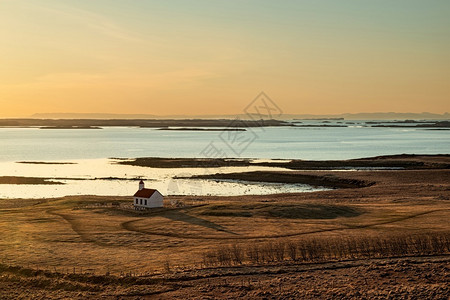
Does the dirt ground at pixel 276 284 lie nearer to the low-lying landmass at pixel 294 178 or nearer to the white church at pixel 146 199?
the white church at pixel 146 199

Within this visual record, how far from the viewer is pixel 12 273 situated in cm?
3033

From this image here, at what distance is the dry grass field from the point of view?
27750mm

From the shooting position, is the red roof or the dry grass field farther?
the red roof

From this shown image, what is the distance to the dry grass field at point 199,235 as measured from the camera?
27.8 m

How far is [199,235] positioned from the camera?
4228 centimetres

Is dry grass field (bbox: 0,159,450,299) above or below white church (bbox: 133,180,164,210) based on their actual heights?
below

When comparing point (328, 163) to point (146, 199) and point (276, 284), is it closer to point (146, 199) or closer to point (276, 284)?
point (146, 199)

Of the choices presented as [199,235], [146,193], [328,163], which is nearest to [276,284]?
[199,235]

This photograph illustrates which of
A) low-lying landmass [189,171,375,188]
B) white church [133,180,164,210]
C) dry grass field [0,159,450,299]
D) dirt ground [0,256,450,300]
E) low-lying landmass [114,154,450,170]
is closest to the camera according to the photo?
dirt ground [0,256,450,300]

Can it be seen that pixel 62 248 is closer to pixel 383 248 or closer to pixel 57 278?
pixel 57 278

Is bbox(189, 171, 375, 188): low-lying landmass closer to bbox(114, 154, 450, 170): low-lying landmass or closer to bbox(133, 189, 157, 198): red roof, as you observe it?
bbox(114, 154, 450, 170): low-lying landmass

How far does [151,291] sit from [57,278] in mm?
6322

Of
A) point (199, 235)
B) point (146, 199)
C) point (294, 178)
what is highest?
point (146, 199)

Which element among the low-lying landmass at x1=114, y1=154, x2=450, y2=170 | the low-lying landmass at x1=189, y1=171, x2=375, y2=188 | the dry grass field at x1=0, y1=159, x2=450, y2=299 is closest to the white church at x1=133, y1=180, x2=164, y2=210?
the dry grass field at x1=0, y1=159, x2=450, y2=299
